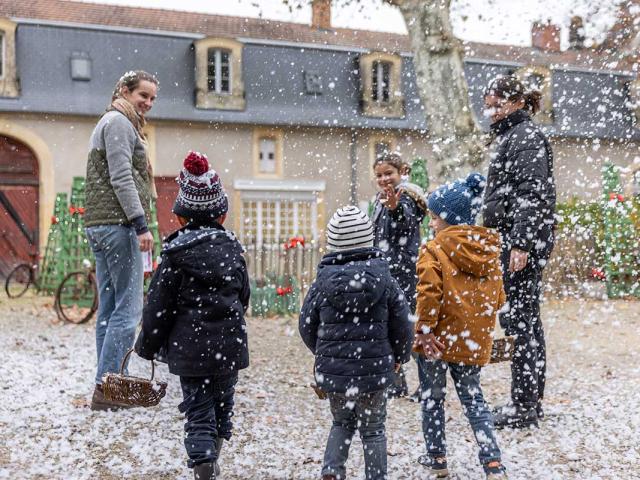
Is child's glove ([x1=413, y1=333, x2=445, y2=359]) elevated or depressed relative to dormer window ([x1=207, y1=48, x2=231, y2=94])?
depressed

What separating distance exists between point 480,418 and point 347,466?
0.76 meters

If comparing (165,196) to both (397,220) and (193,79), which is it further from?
(397,220)

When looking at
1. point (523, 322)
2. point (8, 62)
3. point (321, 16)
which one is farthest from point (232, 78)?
point (523, 322)

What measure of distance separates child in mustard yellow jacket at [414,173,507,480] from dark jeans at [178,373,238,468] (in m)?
1.01

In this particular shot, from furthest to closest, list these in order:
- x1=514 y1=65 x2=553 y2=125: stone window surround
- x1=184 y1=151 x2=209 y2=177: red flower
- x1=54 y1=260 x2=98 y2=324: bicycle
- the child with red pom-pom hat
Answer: x1=514 y1=65 x2=553 y2=125: stone window surround → x1=54 y1=260 x2=98 y2=324: bicycle → x1=184 y1=151 x2=209 y2=177: red flower → the child with red pom-pom hat

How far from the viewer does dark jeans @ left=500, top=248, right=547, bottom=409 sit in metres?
4.32

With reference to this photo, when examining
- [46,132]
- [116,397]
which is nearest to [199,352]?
[116,397]

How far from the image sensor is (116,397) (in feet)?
11.8

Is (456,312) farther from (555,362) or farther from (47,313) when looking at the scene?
(47,313)

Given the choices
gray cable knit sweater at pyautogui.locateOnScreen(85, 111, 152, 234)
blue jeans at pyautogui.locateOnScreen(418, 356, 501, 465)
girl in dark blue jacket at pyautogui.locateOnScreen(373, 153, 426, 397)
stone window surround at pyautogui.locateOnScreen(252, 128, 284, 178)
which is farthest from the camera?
stone window surround at pyautogui.locateOnScreen(252, 128, 284, 178)

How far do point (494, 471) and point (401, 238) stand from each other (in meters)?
1.90

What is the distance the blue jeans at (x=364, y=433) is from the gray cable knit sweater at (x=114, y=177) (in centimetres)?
201

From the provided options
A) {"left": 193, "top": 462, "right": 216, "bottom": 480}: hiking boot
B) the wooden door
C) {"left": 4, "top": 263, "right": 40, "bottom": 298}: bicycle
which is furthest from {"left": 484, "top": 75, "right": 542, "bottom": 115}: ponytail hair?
the wooden door

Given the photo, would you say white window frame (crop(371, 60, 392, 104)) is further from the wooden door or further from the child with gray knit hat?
the child with gray knit hat
